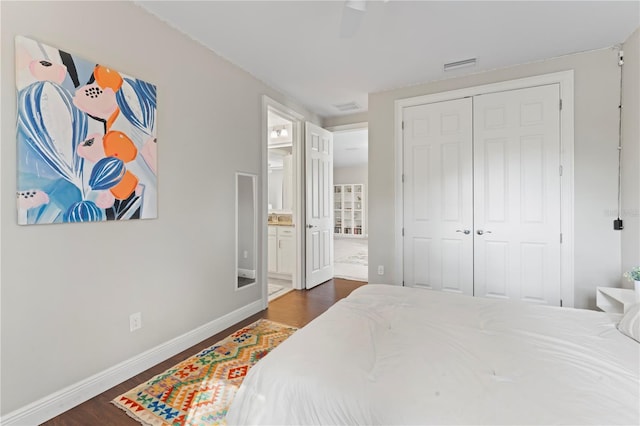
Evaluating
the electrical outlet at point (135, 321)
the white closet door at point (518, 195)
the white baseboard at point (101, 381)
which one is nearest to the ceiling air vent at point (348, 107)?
the white closet door at point (518, 195)

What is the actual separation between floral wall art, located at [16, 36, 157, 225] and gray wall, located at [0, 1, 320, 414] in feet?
0.20

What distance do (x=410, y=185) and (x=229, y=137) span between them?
2.17 metres

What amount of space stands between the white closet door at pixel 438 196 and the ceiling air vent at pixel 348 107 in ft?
2.95

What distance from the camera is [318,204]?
4688mm

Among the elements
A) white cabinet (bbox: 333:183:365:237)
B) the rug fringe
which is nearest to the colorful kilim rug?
the rug fringe

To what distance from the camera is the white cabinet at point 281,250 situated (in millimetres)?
4785

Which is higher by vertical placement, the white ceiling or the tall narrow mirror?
the white ceiling

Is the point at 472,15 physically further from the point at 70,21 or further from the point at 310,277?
the point at 310,277

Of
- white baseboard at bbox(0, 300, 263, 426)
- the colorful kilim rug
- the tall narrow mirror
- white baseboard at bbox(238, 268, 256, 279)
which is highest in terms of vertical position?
the tall narrow mirror

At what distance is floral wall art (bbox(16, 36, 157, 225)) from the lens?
5.33ft

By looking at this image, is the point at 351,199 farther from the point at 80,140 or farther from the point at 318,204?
the point at 80,140

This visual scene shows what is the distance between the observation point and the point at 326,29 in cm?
247

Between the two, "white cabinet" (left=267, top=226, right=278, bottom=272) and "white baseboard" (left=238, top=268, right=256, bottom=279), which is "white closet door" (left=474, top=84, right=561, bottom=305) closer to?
"white baseboard" (left=238, top=268, right=256, bottom=279)

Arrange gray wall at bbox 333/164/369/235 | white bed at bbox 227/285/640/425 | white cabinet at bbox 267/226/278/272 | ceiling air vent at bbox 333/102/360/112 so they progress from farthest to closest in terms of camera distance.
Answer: gray wall at bbox 333/164/369/235 → white cabinet at bbox 267/226/278/272 → ceiling air vent at bbox 333/102/360/112 → white bed at bbox 227/285/640/425
